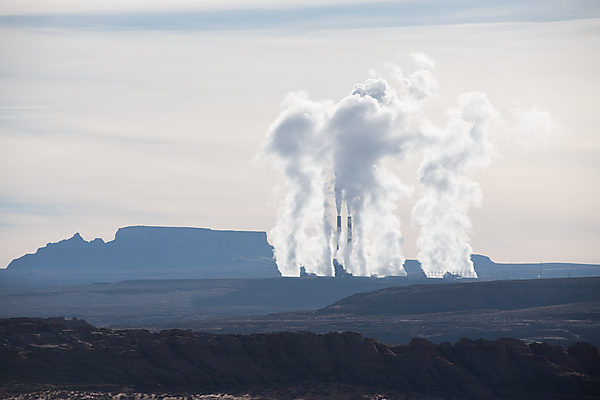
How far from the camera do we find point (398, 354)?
81.9m

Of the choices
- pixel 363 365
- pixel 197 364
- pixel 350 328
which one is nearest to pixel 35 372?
pixel 197 364

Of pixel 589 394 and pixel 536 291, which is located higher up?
pixel 536 291

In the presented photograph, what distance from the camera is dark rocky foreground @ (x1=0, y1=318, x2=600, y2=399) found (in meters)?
76.2

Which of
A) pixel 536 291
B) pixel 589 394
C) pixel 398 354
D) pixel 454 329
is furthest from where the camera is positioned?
pixel 536 291

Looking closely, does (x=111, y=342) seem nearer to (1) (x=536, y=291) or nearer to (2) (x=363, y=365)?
(2) (x=363, y=365)

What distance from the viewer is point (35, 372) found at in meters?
76.9

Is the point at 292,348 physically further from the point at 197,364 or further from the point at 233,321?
the point at 233,321

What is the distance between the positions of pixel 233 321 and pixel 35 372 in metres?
91.2

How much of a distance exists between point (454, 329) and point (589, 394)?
229ft

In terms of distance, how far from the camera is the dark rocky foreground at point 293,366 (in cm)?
7619

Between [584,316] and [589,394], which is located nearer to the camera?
[589,394]

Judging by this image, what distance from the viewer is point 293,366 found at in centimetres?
7975

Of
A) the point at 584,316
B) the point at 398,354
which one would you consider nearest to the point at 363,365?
the point at 398,354

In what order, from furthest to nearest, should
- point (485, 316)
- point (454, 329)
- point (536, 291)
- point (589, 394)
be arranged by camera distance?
1. point (536, 291)
2. point (485, 316)
3. point (454, 329)
4. point (589, 394)
